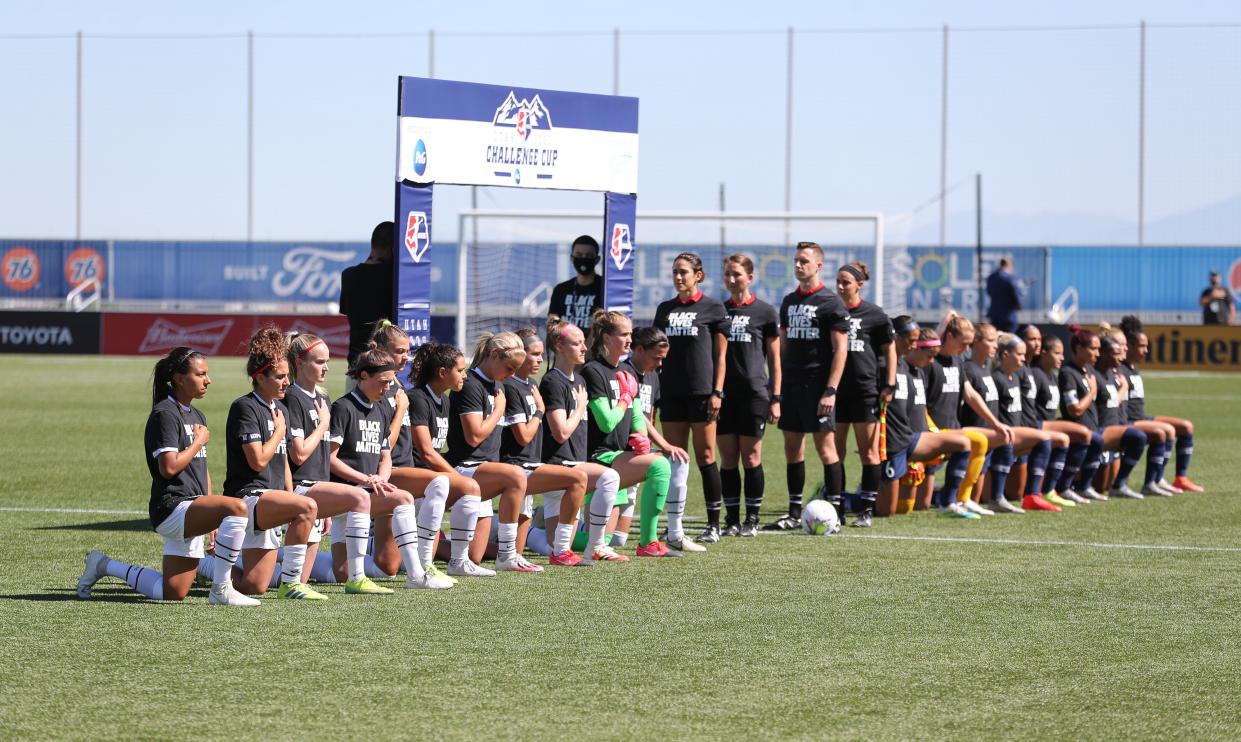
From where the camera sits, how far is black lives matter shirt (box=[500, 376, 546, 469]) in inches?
334

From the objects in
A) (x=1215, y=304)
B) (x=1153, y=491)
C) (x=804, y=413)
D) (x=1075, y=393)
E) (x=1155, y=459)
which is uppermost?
(x=1215, y=304)

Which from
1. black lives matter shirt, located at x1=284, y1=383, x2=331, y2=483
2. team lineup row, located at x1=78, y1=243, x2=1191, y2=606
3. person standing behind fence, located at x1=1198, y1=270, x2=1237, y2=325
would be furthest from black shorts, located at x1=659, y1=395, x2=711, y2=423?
person standing behind fence, located at x1=1198, y1=270, x2=1237, y2=325

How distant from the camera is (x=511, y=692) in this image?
5332 mm

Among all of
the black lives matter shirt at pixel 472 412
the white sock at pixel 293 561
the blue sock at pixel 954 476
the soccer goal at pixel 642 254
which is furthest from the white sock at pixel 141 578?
the soccer goal at pixel 642 254

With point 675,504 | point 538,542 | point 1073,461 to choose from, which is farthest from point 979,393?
point 538,542

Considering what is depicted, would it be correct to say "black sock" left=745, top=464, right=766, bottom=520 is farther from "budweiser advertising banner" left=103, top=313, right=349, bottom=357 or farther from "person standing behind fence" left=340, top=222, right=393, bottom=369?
"budweiser advertising banner" left=103, top=313, right=349, bottom=357

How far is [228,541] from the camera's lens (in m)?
6.94

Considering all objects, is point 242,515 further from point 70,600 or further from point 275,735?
point 275,735

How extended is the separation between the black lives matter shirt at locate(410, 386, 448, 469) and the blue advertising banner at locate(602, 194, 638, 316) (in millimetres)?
2920

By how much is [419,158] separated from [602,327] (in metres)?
1.87

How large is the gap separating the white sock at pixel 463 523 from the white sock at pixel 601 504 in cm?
73

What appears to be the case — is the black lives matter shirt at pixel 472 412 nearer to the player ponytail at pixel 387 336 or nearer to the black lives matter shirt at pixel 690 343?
the player ponytail at pixel 387 336

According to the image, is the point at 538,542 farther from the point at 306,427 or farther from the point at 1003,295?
the point at 1003,295

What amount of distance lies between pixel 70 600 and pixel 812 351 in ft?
17.1
